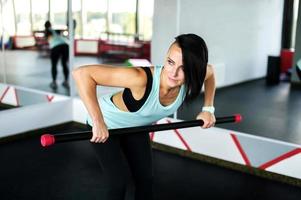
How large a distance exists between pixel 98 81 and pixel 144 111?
252mm

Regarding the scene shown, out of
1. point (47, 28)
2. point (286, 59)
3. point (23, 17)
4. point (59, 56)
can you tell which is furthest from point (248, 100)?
point (23, 17)

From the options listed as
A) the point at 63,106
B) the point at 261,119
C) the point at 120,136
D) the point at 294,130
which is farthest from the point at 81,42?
the point at 120,136

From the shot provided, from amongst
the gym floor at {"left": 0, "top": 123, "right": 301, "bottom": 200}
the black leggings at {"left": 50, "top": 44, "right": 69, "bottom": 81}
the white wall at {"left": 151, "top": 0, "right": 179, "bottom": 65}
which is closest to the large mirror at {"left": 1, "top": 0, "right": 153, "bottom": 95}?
the black leggings at {"left": 50, "top": 44, "right": 69, "bottom": 81}

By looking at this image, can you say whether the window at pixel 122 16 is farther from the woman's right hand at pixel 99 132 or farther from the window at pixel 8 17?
the woman's right hand at pixel 99 132

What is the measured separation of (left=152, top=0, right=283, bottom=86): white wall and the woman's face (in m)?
2.85

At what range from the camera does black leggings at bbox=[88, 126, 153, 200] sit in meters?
1.73

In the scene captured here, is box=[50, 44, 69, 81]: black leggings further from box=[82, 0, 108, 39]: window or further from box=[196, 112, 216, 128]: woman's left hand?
box=[196, 112, 216, 128]: woman's left hand

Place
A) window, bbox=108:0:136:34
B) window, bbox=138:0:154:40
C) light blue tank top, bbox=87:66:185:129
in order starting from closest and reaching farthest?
1. light blue tank top, bbox=87:66:185:129
2. window, bbox=138:0:154:40
3. window, bbox=108:0:136:34

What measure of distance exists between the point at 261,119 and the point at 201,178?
171cm

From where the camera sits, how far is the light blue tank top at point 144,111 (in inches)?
64.1

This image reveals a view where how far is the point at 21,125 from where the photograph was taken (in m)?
4.05

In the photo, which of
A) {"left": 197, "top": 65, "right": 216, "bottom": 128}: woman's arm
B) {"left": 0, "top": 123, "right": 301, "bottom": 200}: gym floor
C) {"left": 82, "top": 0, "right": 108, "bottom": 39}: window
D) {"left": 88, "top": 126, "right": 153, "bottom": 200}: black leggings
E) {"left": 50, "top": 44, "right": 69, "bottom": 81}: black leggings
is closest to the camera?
{"left": 88, "top": 126, "right": 153, "bottom": 200}: black leggings

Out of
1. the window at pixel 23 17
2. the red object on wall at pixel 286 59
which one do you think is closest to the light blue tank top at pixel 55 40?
the window at pixel 23 17

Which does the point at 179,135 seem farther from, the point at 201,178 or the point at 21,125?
the point at 21,125
